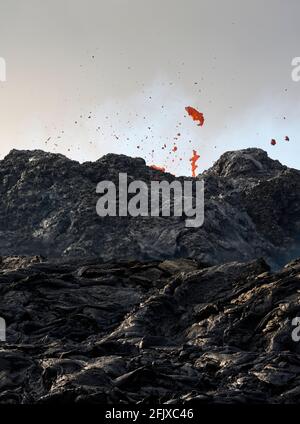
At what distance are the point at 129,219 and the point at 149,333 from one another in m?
37.1

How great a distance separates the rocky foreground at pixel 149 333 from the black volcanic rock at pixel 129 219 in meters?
21.4


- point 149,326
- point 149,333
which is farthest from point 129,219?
point 149,333

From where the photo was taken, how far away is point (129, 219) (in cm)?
6731

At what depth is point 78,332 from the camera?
105 feet

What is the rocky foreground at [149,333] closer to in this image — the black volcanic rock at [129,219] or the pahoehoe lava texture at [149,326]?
the pahoehoe lava texture at [149,326]

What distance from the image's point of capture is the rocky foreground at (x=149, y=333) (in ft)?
78.3

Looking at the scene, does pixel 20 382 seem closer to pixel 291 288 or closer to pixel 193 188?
pixel 291 288

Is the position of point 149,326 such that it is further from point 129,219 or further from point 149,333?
point 129,219

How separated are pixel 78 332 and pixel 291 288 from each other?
10.6 meters

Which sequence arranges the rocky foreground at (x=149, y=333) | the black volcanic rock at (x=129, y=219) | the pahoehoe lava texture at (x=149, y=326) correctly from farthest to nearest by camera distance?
the black volcanic rock at (x=129, y=219)
the pahoehoe lava texture at (x=149, y=326)
the rocky foreground at (x=149, y=333)

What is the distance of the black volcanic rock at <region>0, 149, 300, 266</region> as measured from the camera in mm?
63000

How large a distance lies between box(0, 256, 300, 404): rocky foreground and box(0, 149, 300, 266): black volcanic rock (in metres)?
21.4

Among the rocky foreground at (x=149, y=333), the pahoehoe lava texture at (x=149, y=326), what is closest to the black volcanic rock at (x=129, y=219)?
the pahoehoe lava texture at (x=149, y=326)

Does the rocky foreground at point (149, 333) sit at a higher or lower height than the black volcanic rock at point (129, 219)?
lower
